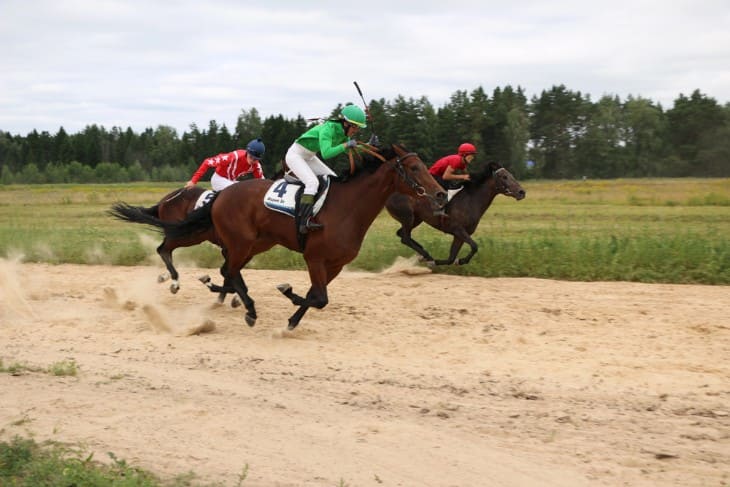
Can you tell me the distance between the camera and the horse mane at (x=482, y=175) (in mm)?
14664

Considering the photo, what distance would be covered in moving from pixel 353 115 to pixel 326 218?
1.23 meters

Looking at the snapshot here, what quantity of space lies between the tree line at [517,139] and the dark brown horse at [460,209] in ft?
95.4

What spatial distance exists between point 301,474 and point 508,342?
4.40 m

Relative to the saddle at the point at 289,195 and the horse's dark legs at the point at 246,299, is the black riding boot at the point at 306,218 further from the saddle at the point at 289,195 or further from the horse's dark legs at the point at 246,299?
the horse's dark legs at the point at 246,299

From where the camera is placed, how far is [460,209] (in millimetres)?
14367

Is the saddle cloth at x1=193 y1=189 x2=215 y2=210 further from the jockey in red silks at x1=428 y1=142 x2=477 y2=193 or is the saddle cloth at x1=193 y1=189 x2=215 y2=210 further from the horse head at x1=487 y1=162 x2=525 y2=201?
the horse head at x1=487 y1=162 x2=525 y2=201

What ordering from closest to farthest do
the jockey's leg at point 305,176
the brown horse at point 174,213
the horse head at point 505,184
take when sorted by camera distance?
the jockey's leg at point 305,176
the brown horse at point 174,213
the horse head at point 505,184

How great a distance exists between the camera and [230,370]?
314 inches

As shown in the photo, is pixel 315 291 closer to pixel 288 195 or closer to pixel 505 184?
pixel 288 195

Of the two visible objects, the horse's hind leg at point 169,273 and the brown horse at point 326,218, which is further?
the horse's hind leg at point 169,273

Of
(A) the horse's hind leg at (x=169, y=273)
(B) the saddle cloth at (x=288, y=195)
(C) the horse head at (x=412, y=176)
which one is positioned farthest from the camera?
(A) the horse's hind leg at (x=169, y=273)

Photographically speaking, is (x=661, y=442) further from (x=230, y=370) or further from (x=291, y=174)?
(x=291, y=174)

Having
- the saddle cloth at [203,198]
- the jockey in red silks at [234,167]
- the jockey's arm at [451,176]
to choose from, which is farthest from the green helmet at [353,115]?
the jockey's arm at [451,176]

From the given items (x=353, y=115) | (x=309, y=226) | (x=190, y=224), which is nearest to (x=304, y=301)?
(x=309, y=226)
